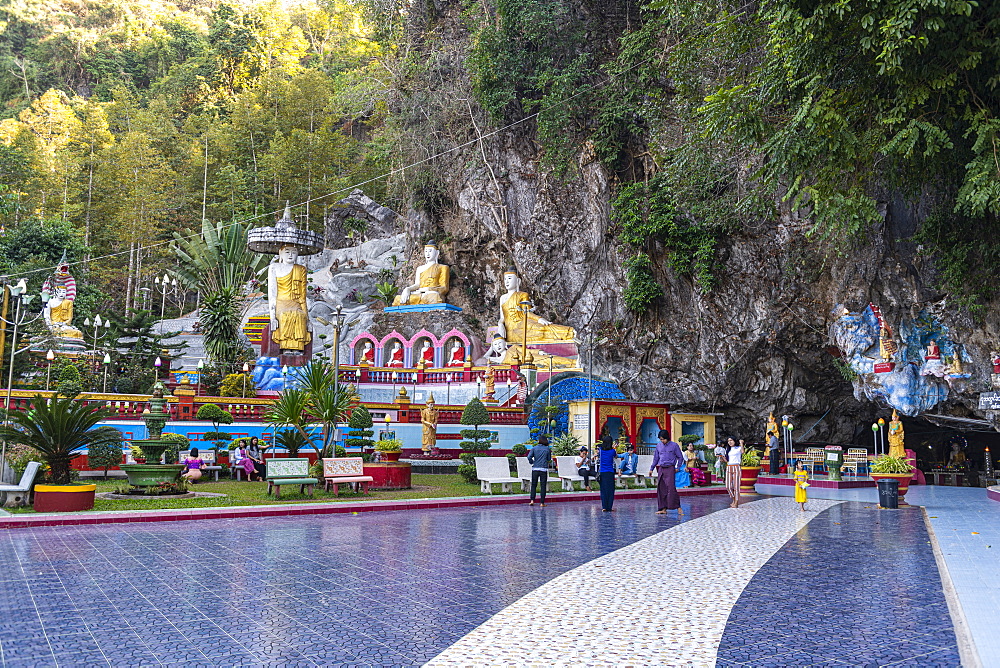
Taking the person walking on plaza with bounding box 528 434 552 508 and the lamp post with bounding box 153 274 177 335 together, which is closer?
the person walking on plaza with bounding box 528 434 552 508

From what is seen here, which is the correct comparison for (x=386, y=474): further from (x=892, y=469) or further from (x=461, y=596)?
(x=892, y=469)

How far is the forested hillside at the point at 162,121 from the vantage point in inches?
1777

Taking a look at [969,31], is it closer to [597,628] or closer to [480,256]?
[597,628]

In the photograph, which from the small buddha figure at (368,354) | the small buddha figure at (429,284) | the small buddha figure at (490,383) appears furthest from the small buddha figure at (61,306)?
the small buddha figure at (490,383)

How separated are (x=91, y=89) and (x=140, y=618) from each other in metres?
70.3

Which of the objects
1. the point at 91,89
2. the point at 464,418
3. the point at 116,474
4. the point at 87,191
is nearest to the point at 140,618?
the point at 116,474

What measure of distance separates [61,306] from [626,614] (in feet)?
105

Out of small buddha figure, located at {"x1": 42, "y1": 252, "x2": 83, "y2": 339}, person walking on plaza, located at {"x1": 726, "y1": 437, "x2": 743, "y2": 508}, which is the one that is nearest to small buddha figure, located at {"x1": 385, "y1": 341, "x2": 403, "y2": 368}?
small buddha figure, located at {"x1": 42, "y1": 252, "x2": 83, "y2": 339}

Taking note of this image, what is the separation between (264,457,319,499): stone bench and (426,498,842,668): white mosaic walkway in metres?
7.75

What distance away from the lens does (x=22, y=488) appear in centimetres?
1226

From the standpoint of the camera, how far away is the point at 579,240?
3066 cm

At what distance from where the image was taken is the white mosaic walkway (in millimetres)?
4559

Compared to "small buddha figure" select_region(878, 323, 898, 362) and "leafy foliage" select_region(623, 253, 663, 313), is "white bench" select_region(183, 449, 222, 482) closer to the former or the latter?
"leafy foliage" select_region(623, 253, 663, 313)

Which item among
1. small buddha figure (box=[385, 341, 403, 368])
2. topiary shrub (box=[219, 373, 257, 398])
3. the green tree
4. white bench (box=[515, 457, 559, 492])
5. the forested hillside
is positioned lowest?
white bench (box=[515, 457, 559, 492])
